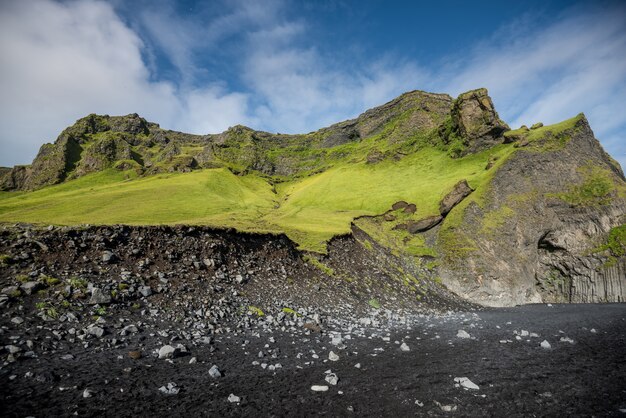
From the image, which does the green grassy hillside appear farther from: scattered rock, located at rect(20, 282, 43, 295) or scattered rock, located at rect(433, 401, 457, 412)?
scattered rock, located at rect(433, 401, 457, 412)

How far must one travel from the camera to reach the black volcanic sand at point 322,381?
29.1 feet

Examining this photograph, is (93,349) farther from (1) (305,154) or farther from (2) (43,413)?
(1) (305,154)

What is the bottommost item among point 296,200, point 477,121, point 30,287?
point 30,287

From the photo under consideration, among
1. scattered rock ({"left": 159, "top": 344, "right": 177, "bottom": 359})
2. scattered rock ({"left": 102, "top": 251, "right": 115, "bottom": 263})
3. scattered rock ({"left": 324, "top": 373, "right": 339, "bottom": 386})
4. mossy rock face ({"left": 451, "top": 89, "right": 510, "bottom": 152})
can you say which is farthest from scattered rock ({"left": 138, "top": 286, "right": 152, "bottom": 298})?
mossy rock face ({"left": 451, "top": 89, "right": 510, "bottom": 152})

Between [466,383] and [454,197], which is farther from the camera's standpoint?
[454,197]

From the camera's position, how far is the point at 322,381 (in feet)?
37.8

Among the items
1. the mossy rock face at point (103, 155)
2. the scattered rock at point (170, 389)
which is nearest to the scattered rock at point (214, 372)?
the scattered rock at point (170, 389)

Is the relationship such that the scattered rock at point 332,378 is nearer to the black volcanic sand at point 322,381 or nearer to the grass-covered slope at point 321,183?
the black volcanic sand at point 322,381

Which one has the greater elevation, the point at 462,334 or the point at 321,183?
the point at 321,183

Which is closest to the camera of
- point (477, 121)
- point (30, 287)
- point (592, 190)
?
point (30, 287)

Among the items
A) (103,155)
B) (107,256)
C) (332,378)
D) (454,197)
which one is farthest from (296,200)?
(103,155)

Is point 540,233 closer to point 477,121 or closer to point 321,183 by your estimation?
point 477,121

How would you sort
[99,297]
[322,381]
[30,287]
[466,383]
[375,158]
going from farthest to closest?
[375,158] < [99,297] < [30,287] < [466,383] < [322,381]

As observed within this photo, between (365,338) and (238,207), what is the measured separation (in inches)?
2651
